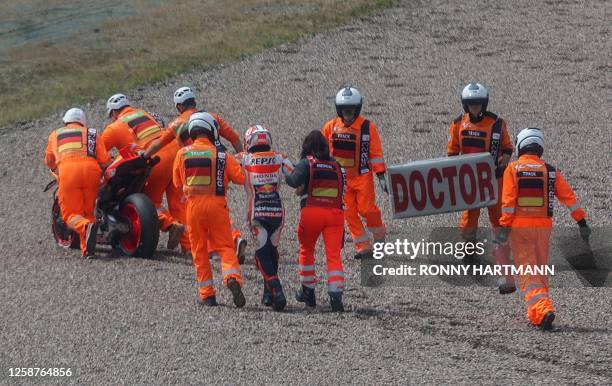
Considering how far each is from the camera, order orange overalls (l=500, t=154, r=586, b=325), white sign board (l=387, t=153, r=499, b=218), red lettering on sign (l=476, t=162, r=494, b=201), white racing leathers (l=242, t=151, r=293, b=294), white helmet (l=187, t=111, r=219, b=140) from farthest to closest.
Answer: red lettering on sign (l=476, t=162, r=494, b=201) < white helmet (l=187, t=111, r=219, b=140) < white sign board (l=387, t=153, r=499, b=218) < white racing leathers (l=242, t=151, r=293, b=294) < orange overalls (l=500, t=154, r=586, b=325)

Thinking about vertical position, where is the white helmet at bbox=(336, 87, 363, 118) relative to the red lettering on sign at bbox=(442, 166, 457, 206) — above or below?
above

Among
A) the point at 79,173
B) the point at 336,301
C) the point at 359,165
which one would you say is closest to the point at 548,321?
the point at 336,301

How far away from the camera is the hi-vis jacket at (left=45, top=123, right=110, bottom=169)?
49.6 ft

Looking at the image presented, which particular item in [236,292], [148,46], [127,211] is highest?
[148,46]

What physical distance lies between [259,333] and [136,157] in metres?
3.93

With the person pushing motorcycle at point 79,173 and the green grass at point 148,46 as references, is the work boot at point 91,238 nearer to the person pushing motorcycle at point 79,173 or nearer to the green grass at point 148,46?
the person pushing motorcycle at point 79,173

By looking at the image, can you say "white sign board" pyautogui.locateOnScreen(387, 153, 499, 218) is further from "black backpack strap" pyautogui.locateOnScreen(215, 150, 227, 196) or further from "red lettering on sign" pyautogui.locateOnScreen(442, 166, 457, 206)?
"black backpack strap" pyautogui.locateOnScreen(215, 150, 227, 196)

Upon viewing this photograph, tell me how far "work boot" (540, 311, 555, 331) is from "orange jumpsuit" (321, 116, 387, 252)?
10.9 feet

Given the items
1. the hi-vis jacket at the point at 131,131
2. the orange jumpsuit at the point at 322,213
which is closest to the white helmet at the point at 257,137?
the orange jumpsuit at the point at 322,213

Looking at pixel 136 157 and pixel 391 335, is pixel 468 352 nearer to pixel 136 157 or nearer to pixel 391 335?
pixel 391 335

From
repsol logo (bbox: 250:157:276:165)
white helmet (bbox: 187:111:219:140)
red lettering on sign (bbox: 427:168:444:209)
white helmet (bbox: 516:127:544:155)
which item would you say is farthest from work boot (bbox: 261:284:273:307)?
white helmet (bbox: 516:127:544:155)

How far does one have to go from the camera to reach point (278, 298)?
1245cm

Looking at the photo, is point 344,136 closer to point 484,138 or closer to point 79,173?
point 484,138

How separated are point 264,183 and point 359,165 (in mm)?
2264
